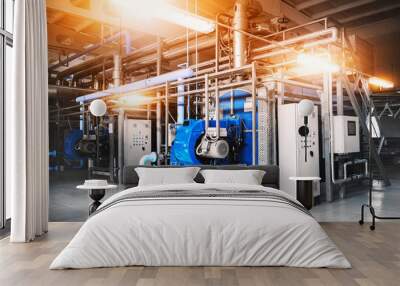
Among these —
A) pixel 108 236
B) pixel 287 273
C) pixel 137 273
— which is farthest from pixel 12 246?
pixel 287 273

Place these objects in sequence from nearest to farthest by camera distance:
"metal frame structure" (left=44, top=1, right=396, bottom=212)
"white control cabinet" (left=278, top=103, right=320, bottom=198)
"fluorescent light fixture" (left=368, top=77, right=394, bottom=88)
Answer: "white control cabinet" (left=278, top=103, right=320, bottom=198)
"metal frame structure" (left=44, top=1, right=396, bottom=212)
"fluorescent light fixture" (left=368, top=77, right=394, bottom=88)

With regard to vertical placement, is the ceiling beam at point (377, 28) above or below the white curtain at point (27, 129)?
above

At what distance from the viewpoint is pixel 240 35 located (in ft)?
26.5

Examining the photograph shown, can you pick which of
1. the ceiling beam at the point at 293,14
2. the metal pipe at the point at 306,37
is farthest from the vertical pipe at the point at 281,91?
the ceiling beam at the point at 293,14

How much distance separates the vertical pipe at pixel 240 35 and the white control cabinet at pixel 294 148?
1.33m

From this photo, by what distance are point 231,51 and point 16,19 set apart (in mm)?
5089

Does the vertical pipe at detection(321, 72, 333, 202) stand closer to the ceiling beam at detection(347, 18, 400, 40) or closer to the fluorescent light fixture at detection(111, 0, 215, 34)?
the fluorescent light fixture at detection(111, 0, 215, 34)

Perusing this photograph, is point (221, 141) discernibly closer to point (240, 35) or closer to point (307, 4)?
point (240, 35)

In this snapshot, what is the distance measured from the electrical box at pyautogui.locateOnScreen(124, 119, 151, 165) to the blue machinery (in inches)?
109

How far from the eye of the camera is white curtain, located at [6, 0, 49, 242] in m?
4.53

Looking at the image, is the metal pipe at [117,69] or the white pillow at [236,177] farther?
the metal pipe at [117,69]

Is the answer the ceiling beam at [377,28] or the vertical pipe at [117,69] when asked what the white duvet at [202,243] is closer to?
the vertical pipe at [117,69]

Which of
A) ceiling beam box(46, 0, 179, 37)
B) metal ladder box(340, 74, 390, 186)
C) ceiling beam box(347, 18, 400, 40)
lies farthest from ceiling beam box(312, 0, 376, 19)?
ceiling beam box(46, 0, 179, 37)

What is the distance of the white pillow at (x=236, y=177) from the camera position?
5.25 metres
